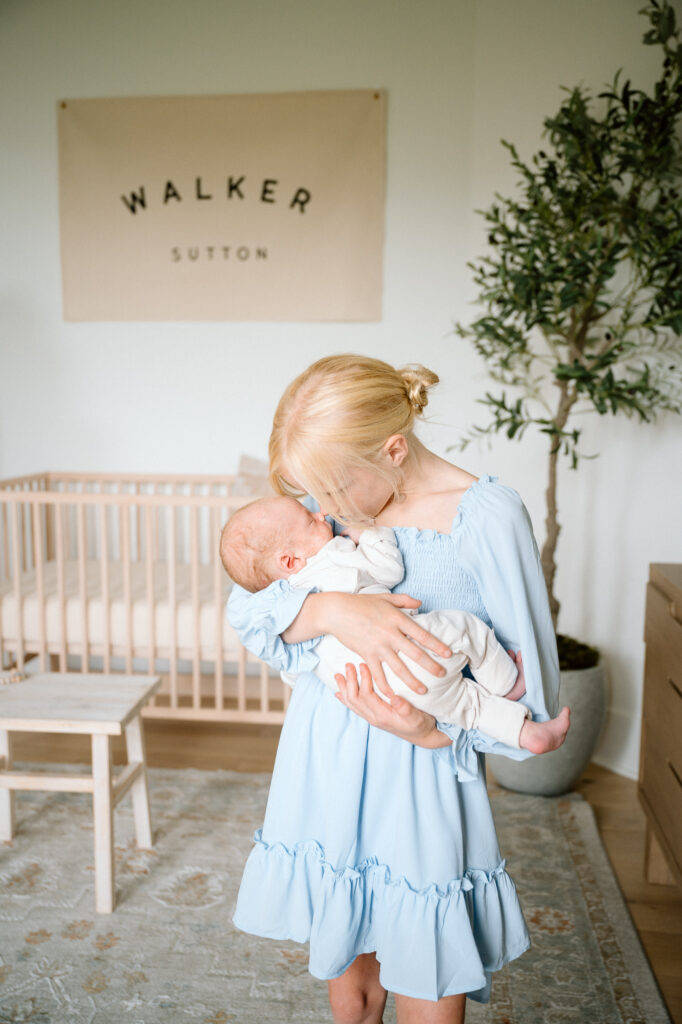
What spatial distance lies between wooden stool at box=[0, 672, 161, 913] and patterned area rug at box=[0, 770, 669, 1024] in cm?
10

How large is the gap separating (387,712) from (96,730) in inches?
43.0

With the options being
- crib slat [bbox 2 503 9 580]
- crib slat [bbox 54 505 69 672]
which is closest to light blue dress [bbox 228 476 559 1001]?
crib slat [bbox 54 505 69 672]

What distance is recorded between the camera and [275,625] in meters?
1.06

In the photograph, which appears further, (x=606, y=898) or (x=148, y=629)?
(x=148, y=629)

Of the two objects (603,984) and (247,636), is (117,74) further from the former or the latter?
(603,984)

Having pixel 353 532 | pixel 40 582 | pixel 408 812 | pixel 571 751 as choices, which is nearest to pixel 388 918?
pixel 408 812

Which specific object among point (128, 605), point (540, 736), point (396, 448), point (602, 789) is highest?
point (396, 448)

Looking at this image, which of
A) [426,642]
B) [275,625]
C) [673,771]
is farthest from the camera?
[673,771]

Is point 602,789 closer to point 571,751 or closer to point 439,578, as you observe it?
point 571,751

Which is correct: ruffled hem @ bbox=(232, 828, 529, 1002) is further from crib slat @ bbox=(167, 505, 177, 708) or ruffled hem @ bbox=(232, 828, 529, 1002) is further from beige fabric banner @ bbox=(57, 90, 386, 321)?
beige fabric banner @ bbox=(57, 90, 386, 321)

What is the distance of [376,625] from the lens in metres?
0.99

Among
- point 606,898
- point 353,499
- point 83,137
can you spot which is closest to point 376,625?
point 353,499

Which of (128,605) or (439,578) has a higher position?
(439,578)

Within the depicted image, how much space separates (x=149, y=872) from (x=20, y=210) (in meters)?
2.44
